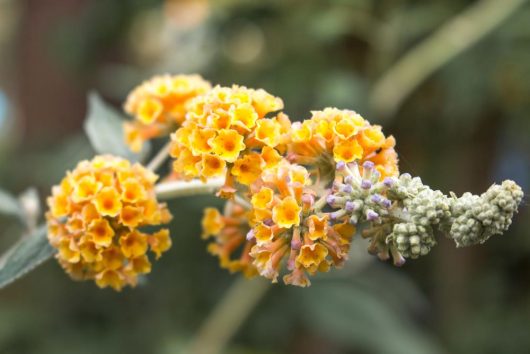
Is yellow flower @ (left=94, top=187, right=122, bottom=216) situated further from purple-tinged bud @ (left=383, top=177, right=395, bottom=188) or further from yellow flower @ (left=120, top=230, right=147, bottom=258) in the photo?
purple-tinged bud @ (left=383, top=177, right=395, bottom=188)

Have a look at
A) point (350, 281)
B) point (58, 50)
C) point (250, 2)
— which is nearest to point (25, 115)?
point (58, 50)

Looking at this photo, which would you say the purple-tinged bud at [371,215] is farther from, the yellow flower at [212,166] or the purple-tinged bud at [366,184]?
the yellow flower at [212,166]

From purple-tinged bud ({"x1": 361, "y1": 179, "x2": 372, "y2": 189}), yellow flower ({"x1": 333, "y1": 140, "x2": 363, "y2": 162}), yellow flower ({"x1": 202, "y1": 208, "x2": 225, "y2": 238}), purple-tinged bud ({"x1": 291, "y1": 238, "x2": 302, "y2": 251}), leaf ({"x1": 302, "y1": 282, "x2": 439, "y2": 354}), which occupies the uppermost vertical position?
leaf ({"x1": 302, "y1": 282, "x2": 439, "y2": 354})

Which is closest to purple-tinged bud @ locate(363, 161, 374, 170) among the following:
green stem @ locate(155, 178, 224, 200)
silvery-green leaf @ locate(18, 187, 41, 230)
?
green stem @ locate(155, 178, 224, 200)

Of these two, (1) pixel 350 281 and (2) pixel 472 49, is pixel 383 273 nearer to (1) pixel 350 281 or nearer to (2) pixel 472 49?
(1) pixel 350 281

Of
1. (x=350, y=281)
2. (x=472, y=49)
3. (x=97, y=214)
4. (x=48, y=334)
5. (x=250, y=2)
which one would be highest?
(x=472, y=49)

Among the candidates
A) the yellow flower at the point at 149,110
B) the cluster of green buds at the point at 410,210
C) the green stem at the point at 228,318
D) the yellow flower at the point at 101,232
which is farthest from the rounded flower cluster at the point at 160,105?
the green stem at the point at 228,318
